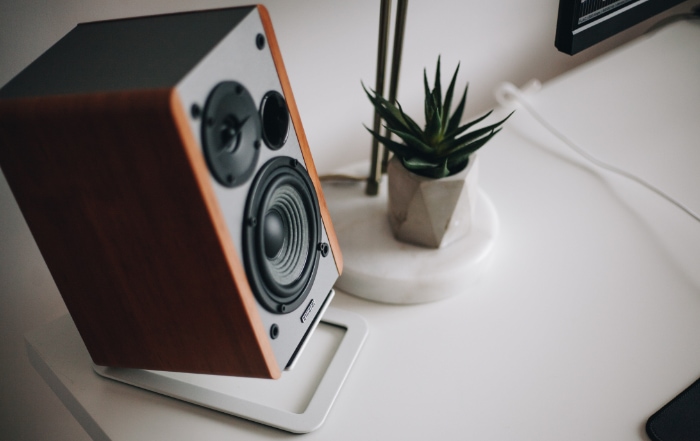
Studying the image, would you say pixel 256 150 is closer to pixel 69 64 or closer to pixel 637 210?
pixel 69 64

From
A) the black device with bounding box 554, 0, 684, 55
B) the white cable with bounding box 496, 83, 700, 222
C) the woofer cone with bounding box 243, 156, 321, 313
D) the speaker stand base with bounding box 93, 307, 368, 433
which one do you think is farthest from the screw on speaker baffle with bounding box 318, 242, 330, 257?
the white cable with bounding box 496, 83, 700, 222

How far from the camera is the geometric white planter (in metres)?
0.61

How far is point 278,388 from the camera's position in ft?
1.82

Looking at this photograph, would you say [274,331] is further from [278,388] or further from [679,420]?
[679,420]

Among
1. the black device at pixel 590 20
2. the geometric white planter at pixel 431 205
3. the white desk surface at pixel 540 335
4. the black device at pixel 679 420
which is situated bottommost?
the black device at pixel 679 420

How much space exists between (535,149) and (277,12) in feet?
1.40

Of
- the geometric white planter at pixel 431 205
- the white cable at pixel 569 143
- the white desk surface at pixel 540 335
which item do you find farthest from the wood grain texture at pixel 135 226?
the white cable at pixel 569 143

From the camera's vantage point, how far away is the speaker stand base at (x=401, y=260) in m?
0.63

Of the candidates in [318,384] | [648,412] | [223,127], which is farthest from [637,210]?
[223,127]

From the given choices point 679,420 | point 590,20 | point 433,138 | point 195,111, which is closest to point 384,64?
point 433,138

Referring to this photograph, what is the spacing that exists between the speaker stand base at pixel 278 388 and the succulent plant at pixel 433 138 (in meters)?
0.20

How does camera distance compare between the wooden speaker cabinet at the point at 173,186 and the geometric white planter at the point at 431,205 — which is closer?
the wooden speaker cabinet at the point at 173,186

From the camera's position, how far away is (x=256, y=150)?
1.39 feet

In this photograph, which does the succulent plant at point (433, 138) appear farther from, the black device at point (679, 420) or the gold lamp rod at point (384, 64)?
the black device at point (679, 420)
